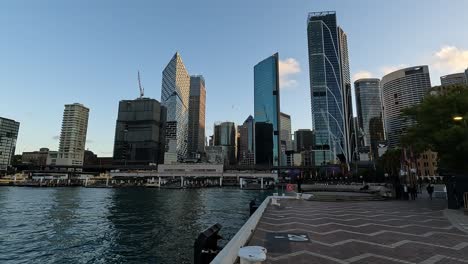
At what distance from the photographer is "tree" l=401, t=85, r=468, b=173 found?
76.3 feet

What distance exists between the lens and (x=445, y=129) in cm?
2588

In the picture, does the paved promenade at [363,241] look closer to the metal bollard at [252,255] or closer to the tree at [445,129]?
the metal bollard at [252,255]

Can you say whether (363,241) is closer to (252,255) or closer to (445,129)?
(252,255)

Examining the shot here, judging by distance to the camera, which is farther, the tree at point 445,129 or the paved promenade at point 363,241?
the tree at point 445,129

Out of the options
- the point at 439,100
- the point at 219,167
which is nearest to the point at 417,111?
the point at 439,100

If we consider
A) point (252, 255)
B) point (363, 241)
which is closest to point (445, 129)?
point (363, 241)

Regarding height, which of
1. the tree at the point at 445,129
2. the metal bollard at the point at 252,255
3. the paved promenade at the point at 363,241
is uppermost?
the tree at the point at 445,129

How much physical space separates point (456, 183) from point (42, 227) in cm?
3862

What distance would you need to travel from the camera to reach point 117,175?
185 m

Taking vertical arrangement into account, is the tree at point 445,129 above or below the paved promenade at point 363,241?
above

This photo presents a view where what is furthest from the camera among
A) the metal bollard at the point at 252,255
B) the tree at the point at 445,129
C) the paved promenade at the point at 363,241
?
the tree at the point at 445,129

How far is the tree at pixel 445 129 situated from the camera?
23248mm

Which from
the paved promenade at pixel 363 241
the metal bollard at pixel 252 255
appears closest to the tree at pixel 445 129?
the paved promenade at pixel 363 241

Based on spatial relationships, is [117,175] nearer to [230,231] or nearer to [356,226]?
[230,231]
